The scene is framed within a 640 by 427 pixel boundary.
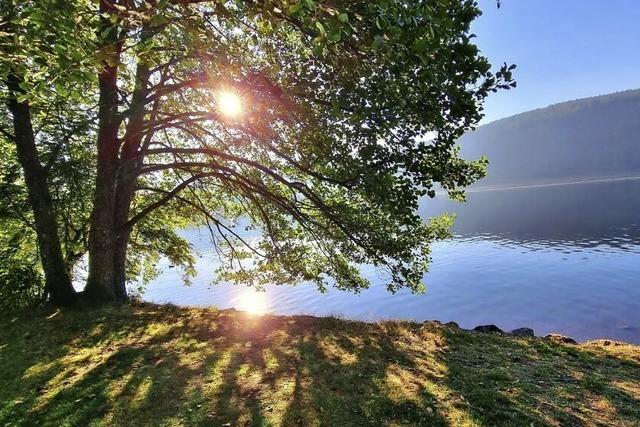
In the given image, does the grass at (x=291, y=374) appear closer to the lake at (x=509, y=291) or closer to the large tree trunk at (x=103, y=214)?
the large tree trunk at (x=103, y=214)

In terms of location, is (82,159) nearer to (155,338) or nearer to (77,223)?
(77,223)

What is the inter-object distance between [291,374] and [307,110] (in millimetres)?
5883

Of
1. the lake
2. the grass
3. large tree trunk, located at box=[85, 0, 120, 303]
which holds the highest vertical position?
large tree trunk, located at box=[85, 0, 120, 303]

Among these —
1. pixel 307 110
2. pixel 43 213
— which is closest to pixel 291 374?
pixel 307 110

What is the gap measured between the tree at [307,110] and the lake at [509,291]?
5.94 meters

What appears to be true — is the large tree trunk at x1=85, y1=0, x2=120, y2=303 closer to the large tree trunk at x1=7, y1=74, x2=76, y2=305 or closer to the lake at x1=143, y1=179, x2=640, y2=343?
the large tree trunk at x1=7, y1=74, x2=76, y2=305

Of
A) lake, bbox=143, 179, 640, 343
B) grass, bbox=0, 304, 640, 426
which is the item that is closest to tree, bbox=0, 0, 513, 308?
grass, bbox=0, 304, 640, 426

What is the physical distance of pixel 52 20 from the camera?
4531 mm

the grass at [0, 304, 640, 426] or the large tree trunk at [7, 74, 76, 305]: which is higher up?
the large tree trunk at [7, 74, 76, 305]

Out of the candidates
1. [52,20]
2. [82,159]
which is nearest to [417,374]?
[52,20]

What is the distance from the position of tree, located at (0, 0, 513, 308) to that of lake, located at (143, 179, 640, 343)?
594 centimetres

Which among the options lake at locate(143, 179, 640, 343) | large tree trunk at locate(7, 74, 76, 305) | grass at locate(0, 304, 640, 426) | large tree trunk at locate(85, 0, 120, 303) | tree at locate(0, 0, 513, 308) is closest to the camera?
tree at locate(0, 0, 513, 308)

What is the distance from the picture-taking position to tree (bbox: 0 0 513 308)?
508cm

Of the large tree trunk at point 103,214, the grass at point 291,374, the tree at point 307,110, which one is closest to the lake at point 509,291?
the tree at point 307,110
